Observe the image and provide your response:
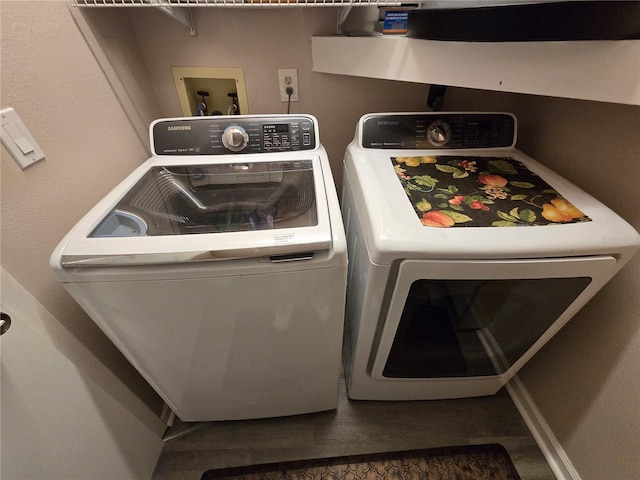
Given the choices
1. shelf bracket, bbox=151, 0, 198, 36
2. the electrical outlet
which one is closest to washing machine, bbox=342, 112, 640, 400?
the electrical outlet

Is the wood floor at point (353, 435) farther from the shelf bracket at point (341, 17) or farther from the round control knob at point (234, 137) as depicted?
the shelf bracket at point (341, 17)

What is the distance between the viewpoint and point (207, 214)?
37.1 inches

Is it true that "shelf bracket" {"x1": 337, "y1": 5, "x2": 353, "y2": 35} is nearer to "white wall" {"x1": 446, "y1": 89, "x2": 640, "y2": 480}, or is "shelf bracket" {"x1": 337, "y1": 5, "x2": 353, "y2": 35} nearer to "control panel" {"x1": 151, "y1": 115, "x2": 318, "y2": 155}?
"control panel" {"x1": 151, "y1": 115, "x2": 318, "y2": 155}

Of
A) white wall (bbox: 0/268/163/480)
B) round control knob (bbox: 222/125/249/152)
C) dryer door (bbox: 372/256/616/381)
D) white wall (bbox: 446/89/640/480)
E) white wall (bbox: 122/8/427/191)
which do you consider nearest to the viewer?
white wall (bbox: 0/268/163/480)

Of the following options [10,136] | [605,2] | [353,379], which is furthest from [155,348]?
[605,2]

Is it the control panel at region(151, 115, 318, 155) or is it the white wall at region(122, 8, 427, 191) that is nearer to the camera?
the control panel at region(151, 115, 318, 155)

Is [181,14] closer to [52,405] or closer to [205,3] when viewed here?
[205,3]

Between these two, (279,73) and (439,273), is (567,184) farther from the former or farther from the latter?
(279,73)

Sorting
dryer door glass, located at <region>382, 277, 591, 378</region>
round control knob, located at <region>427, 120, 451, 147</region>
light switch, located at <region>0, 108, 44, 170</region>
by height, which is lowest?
dryer door glass, located at <region>382, 277, 591, 378</region>

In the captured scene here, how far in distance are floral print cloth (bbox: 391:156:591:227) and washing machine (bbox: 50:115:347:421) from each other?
0.28 metres

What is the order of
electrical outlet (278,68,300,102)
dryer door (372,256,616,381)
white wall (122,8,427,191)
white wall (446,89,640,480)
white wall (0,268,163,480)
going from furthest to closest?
electrical outlet (278,68,300,102)
white wall (122,8,427,191)
white wall (446,89,640,480)
dryer door (372,256,616,381)
white wall (0,268,163,480)

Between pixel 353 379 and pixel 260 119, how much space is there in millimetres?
1162

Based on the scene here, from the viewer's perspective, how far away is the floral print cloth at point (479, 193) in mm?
750

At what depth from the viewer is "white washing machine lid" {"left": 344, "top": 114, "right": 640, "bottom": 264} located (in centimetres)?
67
